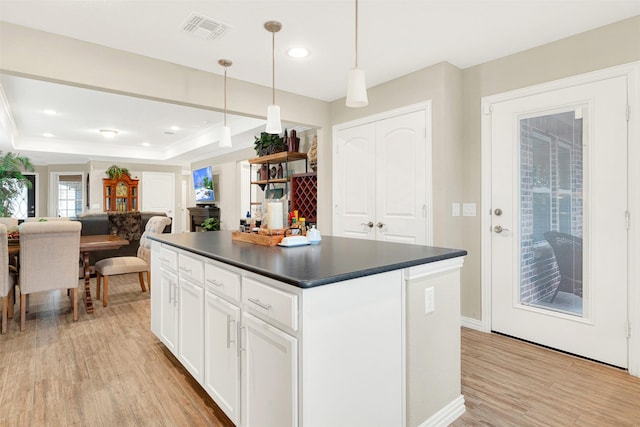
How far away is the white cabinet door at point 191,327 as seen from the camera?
203 cm

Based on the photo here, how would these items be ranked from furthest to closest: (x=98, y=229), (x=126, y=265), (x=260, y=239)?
(x=98, y=229), (x=126, y=265), (x=260, y=239)

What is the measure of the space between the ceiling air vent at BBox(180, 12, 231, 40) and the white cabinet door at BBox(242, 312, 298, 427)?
2143 mm

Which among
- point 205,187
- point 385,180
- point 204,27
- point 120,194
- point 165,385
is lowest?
point 165,385

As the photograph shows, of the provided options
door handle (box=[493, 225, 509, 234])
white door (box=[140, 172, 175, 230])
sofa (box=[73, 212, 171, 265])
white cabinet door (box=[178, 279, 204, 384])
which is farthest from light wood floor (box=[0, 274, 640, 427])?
white door (box=[140, 172, 175, 230])

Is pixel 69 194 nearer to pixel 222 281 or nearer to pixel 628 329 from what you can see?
pixel 222 281

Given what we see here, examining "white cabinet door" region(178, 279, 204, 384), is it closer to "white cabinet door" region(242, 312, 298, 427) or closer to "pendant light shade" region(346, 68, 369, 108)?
"white cabinet door" region(242, 312, 298, 427)

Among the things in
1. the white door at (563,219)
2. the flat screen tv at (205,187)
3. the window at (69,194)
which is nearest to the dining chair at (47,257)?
the white door at (563,219)

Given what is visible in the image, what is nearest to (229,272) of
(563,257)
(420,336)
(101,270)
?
(420,336)

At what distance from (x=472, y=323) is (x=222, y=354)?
252 centimetres

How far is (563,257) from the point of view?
9.17ft

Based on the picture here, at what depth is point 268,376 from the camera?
56.7 inches

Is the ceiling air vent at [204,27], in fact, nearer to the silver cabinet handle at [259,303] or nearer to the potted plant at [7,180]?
the silver cabinet handle at [259,303]

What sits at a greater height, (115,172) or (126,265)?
(115,172)

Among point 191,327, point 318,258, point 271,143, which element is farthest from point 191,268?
point 271,143
